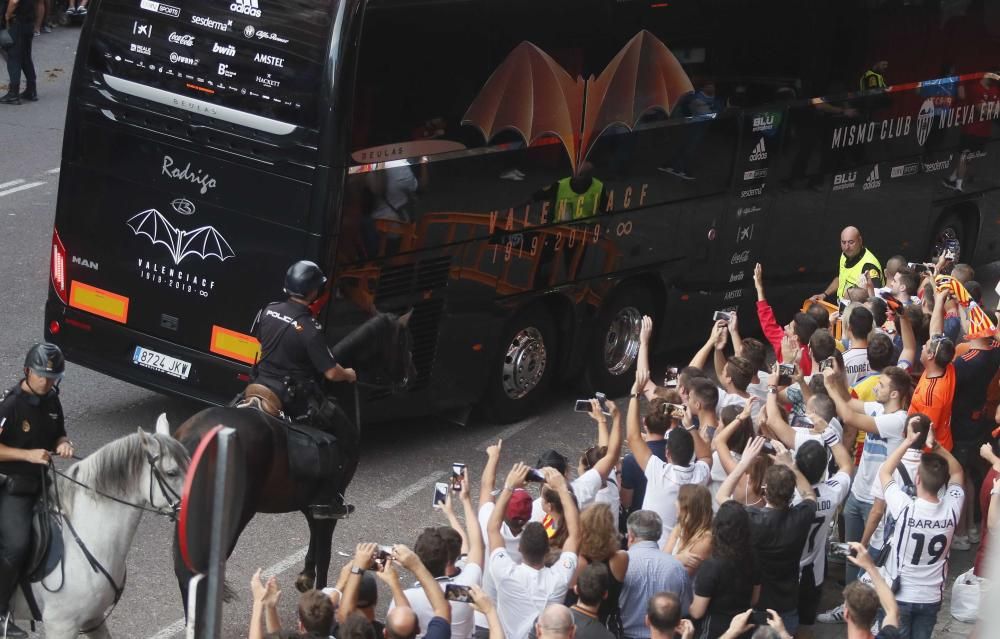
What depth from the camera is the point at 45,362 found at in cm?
705

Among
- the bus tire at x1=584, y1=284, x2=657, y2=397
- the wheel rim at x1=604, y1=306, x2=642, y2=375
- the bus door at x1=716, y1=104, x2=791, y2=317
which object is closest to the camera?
the bus tire at x1=584, y1=284, x2=657, y2=397

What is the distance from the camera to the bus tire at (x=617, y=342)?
41.2ft

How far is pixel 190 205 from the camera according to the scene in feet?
33.1

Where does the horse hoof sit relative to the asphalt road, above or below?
above

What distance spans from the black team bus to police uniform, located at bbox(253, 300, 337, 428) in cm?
110

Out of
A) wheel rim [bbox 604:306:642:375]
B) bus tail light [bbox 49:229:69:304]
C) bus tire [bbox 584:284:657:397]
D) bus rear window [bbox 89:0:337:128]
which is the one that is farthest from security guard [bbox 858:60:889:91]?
bus tail light [bbox 49:229:69:304]

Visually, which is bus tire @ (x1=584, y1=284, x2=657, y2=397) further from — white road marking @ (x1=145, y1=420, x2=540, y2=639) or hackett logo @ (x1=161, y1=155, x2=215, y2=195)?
hackett logo @ (x1=161, y1=155, x2=215, y2=195)

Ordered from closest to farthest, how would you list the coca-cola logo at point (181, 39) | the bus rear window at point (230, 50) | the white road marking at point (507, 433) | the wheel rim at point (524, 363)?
1. the bus rear window at point (230, 50)
2. the coca-cola logo at point (181, 39)
3. the white road marking at point (507, 433)
4. the wheel rim at point (524, 363)

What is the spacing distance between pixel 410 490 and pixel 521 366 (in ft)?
5.61

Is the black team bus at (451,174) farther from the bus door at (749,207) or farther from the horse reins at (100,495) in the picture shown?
the horse reins at (100,495)

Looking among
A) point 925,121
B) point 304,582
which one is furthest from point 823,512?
point 925,121

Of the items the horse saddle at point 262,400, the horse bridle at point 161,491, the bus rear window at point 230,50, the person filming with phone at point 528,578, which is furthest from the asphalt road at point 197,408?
the bus rear window at point 230,50

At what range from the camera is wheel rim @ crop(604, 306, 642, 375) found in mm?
12773

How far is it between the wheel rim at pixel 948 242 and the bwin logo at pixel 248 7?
29.1 feet
